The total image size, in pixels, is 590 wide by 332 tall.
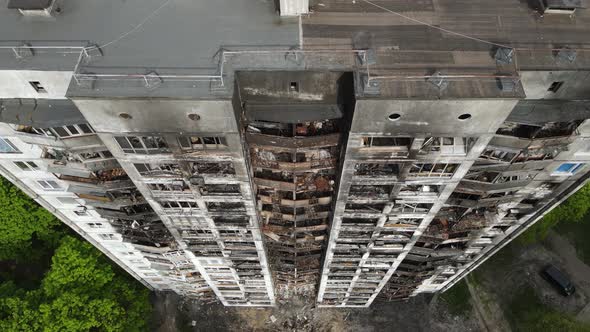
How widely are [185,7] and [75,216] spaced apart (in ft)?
87.2

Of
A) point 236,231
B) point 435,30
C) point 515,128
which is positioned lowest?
point 236,231

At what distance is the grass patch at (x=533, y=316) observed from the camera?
61875 mm

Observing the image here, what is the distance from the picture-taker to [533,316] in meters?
63.2

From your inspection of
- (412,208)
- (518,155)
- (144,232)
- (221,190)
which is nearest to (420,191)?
(412,208)

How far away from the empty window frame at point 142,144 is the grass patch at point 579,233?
68.0 meters

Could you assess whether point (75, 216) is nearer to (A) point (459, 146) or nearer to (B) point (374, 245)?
(B) point (374, 245)

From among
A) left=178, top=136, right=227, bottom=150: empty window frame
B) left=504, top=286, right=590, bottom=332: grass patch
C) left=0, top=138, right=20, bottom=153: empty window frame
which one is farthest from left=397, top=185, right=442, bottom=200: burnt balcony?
left=504, top=286, right=590, bottom=332: grass patch

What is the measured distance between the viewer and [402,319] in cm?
6494

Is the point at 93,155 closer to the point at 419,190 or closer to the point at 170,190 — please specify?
the point at 170,190

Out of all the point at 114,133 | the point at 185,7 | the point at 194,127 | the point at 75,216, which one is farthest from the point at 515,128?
the point at 75,216

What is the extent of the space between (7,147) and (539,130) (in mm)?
38563

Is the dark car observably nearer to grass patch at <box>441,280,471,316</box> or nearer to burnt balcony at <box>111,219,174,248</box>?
grass patch at <box>441,280,471,316</box>

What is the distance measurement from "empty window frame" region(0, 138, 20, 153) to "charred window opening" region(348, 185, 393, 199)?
2603 cm

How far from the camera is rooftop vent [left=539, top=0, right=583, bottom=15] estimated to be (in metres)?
27.1
